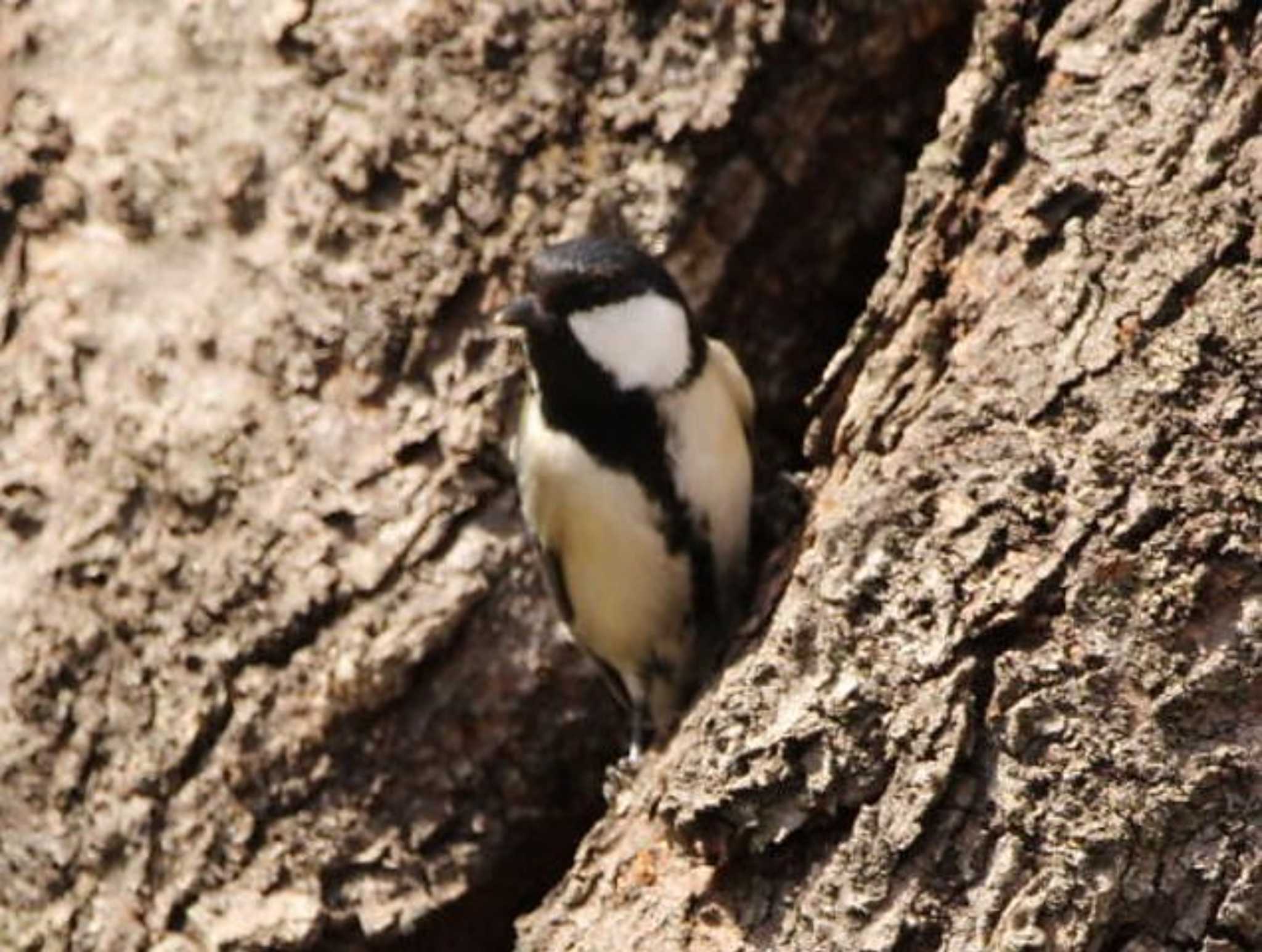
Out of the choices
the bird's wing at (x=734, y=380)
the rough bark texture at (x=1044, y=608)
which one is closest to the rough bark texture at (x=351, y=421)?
the bird's wing at (x=734, y=380)

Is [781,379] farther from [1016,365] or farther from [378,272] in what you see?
[1016,365]

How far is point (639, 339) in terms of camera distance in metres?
2.95

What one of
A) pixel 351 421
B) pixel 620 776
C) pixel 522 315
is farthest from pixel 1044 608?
A: pixel 351 421

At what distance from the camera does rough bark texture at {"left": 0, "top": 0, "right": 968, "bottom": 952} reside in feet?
9.70

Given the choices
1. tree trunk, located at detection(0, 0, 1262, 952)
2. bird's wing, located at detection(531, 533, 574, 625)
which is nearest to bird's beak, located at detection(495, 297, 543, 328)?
tree trunk, located at detection(0, 0, 1262, 952)

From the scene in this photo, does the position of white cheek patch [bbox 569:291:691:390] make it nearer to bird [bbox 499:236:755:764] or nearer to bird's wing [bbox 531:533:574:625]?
bird [bbox 499:236:755:764]

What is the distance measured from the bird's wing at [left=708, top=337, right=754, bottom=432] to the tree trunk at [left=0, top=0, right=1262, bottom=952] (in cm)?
12

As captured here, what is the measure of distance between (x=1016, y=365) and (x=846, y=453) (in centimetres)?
29

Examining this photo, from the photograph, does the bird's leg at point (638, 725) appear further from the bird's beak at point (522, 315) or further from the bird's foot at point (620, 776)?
the bird's beak at point (522, 315)

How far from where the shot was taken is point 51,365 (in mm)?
3158

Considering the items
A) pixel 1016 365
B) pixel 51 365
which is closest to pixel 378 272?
pixel 51 365

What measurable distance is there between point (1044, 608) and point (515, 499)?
3.03ft

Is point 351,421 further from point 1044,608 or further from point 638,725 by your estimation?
point 1044,608

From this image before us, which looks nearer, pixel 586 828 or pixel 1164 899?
pixel 1164 899
